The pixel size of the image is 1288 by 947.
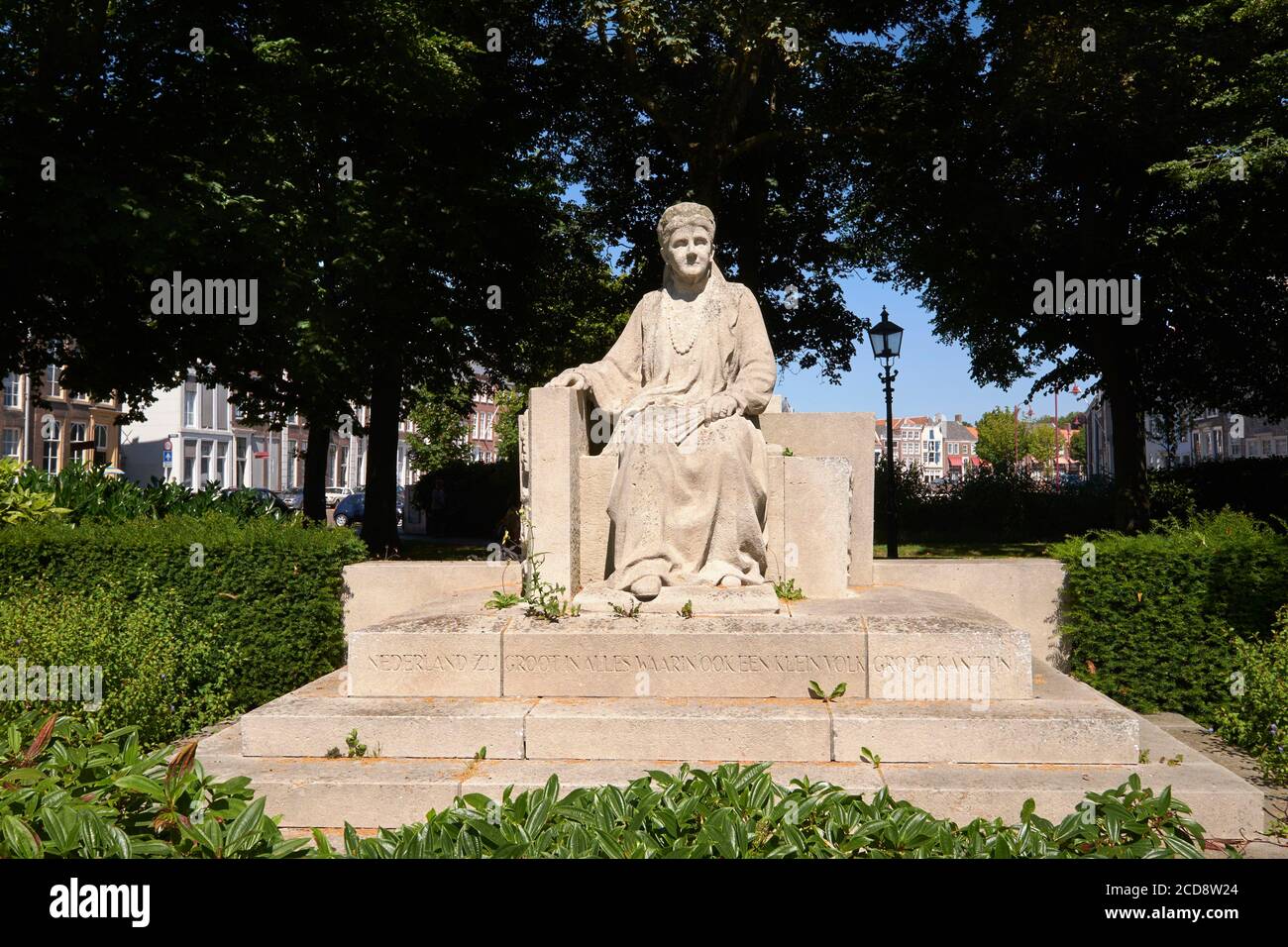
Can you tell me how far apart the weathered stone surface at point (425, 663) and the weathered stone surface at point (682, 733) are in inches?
24.2

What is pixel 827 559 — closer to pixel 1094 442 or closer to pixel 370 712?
pixel 370 712

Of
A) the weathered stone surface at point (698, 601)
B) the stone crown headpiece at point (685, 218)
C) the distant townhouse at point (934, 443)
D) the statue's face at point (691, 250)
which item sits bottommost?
the weathered stone surface at point (698, 601)

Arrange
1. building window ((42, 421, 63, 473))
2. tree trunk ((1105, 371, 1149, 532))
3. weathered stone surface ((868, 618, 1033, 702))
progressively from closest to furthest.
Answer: weathered stone surface ((868, 618, 1033, 702)) → tree trunk ((1105, 371, 1149, 532)) → building window ((42, 421, 63, 473))

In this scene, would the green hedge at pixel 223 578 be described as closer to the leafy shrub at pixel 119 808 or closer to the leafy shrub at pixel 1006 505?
the leafy shrub at pixel 119 808

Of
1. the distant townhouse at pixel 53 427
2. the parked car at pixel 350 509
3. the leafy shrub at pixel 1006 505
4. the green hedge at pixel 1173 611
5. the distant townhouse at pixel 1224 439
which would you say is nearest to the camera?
the green hedge at pixel 1173 611

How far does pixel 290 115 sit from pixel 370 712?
1115 cm

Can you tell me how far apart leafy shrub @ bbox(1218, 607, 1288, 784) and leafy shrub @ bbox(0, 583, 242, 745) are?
22.1 ft

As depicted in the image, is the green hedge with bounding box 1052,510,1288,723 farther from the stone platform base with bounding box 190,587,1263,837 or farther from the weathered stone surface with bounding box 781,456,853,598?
the weathered stone surface with bounding box 781,456,853,598

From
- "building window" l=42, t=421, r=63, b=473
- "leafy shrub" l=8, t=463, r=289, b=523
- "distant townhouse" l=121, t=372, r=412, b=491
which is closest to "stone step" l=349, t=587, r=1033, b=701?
"leafy shrub" l=8, t=463, r=289, b=523

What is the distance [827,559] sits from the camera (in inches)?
287

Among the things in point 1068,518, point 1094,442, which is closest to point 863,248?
point 1068,518

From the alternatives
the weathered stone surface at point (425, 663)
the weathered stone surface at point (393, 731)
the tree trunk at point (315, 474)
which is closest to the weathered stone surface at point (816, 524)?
the weathered stone surface at point (425, 663)

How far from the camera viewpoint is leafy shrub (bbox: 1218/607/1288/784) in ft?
18.7

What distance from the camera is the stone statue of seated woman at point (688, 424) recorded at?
6.76 meters
